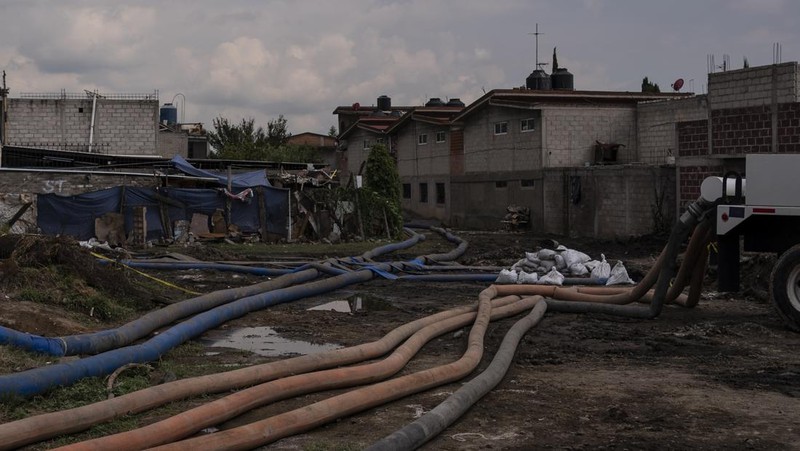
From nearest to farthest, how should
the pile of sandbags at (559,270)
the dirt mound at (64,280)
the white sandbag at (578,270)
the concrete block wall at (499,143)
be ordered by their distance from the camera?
the dirt mound at (64,280), the pile of sandbags at (559,270), the white sandbag at (578,270), the concrete block wall at (499,143)

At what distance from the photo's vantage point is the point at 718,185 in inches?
534

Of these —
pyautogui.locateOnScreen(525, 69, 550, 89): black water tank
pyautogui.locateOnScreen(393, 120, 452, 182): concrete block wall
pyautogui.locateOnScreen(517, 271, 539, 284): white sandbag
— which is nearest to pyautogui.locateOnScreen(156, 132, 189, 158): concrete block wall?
pyautogui.locateOnScreen(393, 120, 452, 182): concrete block wall

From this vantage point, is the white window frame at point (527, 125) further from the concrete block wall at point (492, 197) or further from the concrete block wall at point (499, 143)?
the concrete block wall at point (492, 197)

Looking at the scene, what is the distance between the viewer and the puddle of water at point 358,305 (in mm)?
16531

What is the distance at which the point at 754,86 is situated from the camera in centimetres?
2398

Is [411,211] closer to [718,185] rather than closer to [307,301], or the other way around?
[307,301]

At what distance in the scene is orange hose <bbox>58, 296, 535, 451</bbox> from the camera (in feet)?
20.9

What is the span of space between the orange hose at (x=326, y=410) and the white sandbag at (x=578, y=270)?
9.61 meters

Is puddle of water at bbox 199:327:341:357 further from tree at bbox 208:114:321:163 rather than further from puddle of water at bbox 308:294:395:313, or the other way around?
tree at bbox 208:114:321:163

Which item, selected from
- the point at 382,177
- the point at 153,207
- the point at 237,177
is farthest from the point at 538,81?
the point at 153,207

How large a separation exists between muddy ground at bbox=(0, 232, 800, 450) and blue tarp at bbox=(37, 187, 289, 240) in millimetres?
13064

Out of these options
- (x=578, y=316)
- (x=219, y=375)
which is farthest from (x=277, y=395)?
(x=578, y=316)

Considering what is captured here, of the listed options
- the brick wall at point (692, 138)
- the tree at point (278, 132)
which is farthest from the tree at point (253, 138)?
the brick wall at point (692, 138)

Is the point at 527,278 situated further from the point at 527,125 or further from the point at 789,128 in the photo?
the point at 527,125
